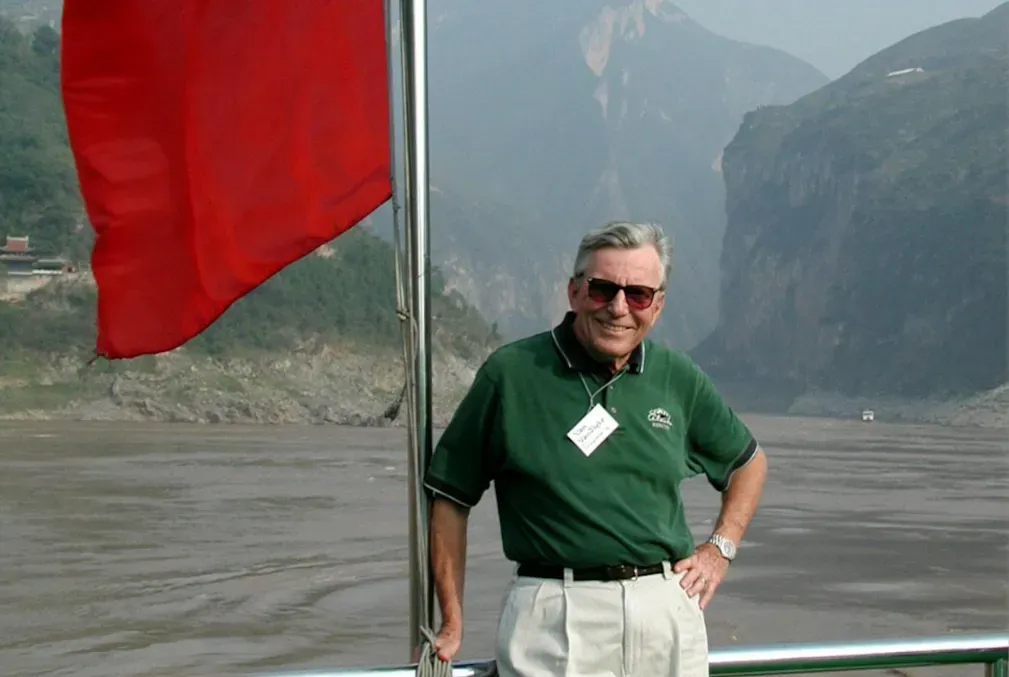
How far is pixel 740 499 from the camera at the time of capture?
5.94 ft

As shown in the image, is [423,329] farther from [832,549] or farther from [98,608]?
[832,549]

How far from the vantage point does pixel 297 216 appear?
186cm

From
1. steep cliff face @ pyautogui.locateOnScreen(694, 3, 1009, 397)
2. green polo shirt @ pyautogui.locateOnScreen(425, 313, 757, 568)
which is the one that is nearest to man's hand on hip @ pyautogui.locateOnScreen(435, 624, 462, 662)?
green polo shirt @ pyautogui.locateOnScreen(425, 313, 757, 568)

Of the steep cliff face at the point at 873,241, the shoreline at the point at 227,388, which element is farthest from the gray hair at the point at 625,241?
the steep cliff face at the point at 873,241

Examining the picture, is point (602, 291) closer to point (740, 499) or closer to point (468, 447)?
point (468, 447)

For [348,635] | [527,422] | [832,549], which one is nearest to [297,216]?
[527,422]

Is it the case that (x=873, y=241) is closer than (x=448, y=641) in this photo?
No

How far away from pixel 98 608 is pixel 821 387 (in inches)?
2859

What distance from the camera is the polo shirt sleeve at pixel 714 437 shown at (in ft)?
5.72

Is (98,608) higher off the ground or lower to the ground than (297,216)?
lower

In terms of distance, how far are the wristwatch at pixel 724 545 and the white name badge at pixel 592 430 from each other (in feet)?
0.77

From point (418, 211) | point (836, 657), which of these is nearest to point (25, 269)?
point (418, 211)

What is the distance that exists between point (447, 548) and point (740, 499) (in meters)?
0.40

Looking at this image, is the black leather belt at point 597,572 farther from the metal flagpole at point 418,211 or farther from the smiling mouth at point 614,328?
the smiling mouth at point 614,328
